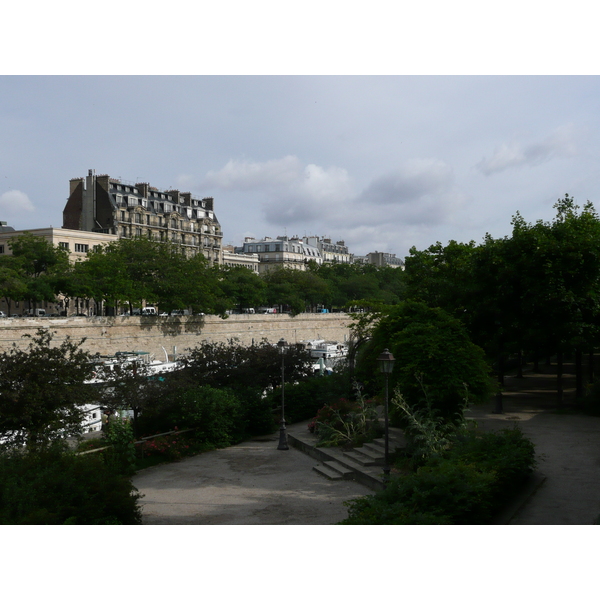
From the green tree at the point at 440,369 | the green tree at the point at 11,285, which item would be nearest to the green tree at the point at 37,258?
the green tree at the point at 11,285

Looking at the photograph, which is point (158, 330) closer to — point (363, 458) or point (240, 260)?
point (363, 458)

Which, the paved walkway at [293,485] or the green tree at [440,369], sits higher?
the green tree at [440,369]

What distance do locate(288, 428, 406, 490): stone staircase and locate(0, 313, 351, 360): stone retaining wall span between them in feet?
66.5

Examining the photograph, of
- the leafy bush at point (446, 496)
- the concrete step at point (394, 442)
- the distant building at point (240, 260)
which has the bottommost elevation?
the concrete step at point (394, 442)

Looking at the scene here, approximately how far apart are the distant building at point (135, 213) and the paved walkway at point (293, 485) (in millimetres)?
60424

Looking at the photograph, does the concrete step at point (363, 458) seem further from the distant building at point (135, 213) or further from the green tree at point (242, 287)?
the distant building at point (135, 213)

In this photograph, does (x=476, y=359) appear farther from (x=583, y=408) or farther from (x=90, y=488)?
(x=90, y=488)

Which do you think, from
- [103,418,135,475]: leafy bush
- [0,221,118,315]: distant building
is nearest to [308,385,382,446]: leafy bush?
→ [103,418,135,475]: leafy bush

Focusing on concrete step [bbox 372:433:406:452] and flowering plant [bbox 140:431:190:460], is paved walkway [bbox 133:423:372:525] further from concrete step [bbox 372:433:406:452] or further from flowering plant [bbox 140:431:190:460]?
concrete step [bbox 372:433:406:452]

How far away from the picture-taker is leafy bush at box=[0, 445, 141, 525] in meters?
8.85

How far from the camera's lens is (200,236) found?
9594 centimetres

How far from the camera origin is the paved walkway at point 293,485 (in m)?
11.9

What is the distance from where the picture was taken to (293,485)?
1470cm

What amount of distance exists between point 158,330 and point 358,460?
3795 cm
